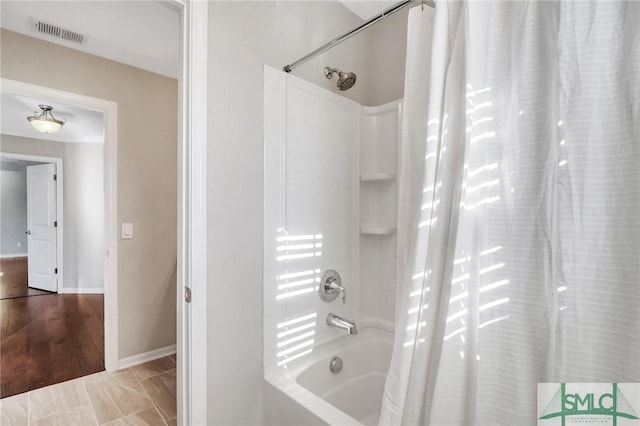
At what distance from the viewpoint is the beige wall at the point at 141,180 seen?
2.42m

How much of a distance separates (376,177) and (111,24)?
2053mm

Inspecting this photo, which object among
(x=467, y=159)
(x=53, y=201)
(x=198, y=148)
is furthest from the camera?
(x=53, y=201)

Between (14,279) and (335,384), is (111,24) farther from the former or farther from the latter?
(14,279)

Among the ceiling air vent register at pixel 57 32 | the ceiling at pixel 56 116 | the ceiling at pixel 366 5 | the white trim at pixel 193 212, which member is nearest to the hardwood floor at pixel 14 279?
the ceiling at pixel 56 116

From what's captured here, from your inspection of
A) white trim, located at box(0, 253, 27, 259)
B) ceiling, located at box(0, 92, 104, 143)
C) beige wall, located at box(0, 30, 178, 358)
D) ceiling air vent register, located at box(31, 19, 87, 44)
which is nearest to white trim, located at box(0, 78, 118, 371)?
beige wall, located at box(0, 30, 178, 358)

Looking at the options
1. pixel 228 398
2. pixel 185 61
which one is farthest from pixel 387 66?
pixel 228 398

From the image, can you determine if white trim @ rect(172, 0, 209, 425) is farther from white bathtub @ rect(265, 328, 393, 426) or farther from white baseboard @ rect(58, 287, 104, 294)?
white baseboard @ rect(58, 287, 104, 294)

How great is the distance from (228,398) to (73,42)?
267cm

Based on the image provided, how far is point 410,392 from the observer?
869 millimetres

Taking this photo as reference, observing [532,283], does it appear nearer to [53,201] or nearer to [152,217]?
[152,217]

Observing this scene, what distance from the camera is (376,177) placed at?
73.0 inches

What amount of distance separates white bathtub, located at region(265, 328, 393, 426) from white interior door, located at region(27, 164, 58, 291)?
4.98m

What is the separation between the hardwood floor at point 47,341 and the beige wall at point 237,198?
1822mm

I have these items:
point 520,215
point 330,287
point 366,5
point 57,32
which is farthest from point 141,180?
point 520,215
